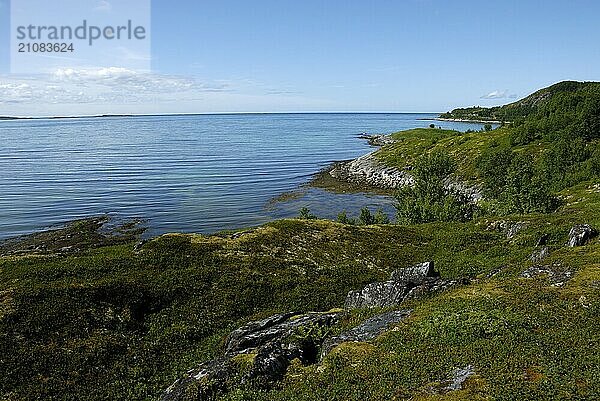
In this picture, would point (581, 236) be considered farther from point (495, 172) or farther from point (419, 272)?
point (495, 172)

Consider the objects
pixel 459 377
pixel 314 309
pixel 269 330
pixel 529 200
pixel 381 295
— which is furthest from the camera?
pixel 529 200

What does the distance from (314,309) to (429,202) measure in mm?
49049

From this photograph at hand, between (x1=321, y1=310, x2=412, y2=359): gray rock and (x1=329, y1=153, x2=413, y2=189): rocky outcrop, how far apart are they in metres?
107

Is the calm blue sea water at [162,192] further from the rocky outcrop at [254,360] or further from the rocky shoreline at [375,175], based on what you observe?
the rocky outcrop at [254,360]

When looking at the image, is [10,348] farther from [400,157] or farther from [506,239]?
[400,157]

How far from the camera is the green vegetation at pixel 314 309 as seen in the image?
18.7 metres

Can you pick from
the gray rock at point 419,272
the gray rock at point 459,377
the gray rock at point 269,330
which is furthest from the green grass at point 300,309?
the gray rock at point 419,272

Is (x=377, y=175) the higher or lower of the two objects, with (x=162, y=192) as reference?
higher

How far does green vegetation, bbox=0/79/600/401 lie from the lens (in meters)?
18.7

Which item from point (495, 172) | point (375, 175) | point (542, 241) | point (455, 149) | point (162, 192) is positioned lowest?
point (162, 192)

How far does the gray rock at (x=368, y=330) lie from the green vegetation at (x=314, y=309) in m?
0.72

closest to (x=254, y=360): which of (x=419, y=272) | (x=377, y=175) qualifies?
(x=419, y=272)

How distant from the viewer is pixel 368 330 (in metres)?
23.9

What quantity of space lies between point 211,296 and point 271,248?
1115 centimetres
